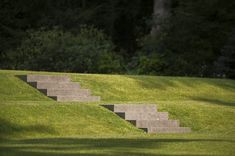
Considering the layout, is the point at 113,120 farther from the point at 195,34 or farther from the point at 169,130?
the point at 195,34

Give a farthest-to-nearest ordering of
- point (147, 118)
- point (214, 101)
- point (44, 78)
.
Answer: point (214, 101) → point (44, 78) → point (147, 118)

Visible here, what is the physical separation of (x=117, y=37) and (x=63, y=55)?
43.6 feet

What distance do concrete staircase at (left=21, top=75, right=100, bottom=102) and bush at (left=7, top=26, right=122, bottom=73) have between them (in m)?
9.78

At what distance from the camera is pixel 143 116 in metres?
19.3

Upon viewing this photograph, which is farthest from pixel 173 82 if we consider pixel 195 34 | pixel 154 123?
pixel 195 34

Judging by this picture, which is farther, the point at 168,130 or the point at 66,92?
the point at 66,92

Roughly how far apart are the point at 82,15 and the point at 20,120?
25306mm

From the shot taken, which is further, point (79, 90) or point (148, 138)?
point (79, 90)

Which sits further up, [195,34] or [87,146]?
[195,34]

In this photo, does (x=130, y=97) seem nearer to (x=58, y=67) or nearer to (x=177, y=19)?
(x=58, y=67)

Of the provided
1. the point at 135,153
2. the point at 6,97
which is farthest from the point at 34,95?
the point at 135,153

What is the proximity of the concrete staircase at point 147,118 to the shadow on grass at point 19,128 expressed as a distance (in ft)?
7.91

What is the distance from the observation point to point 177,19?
38250 millimetres

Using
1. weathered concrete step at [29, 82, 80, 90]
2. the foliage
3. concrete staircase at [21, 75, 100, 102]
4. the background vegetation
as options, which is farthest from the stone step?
the foliage
